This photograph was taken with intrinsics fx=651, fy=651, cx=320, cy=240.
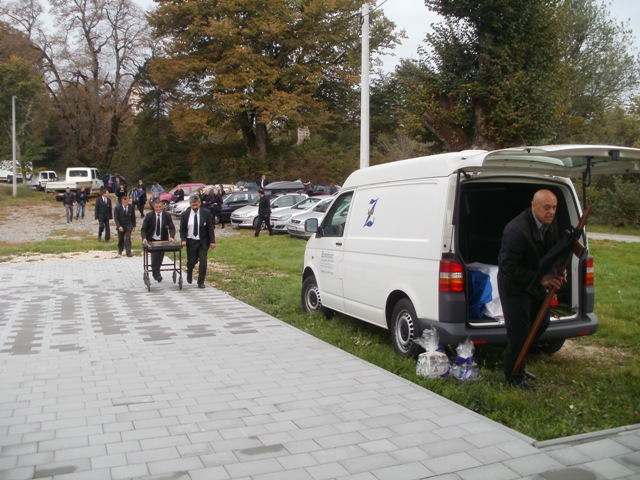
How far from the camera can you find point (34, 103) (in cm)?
4694

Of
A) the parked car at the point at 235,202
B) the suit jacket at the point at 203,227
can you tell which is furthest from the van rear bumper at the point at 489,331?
the parked car at the point at 235,202

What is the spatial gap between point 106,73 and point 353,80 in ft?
68.9

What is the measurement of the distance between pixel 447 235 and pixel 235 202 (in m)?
23.4

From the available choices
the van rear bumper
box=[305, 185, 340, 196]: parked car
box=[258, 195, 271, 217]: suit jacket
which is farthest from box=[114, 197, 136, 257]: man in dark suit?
box=[305, 185, 340, 196]: parked car

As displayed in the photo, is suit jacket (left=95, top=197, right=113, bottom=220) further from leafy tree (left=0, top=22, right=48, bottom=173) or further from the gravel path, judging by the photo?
leafy tree (left=0, top=22, right=48, bottom=173)

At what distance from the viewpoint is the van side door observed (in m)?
8.59

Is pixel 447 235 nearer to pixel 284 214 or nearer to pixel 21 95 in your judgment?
pixel 284 214

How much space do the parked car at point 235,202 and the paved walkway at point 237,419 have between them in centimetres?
1978

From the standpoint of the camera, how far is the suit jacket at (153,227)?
1275 centimetres

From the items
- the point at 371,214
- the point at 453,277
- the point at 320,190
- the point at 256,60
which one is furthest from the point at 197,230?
the point at 256,60

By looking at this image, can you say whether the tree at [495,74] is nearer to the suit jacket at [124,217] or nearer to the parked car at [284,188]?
the parked car at [284,188]

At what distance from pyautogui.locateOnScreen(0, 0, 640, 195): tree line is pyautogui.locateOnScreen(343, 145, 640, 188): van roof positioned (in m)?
16.5

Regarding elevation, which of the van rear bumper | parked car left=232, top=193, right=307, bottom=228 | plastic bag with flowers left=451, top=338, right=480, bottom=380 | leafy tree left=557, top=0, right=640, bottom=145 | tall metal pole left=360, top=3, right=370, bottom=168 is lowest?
plastic bag with flowers left=451, top=338, right=480, bottom=380

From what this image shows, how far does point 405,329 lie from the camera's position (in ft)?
23.1
